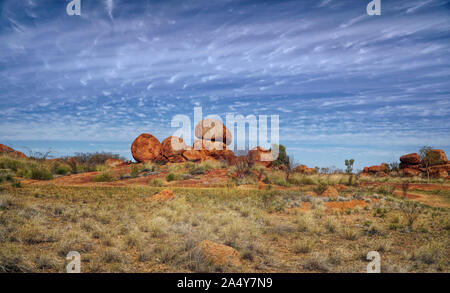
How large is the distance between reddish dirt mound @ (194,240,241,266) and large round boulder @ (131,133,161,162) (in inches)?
1264

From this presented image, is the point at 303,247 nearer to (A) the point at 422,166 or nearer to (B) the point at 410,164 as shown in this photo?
(A) the point at 422,166

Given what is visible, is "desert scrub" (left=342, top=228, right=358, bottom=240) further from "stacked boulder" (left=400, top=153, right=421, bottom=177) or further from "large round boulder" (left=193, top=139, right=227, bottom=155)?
"stacked boulder" (left=400, top=153, right=421, bottom=177)

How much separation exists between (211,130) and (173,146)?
5.28 metres

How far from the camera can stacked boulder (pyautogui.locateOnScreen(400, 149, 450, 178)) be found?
36906 millimetres

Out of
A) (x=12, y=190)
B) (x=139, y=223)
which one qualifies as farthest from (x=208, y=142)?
(x=139, y=223)

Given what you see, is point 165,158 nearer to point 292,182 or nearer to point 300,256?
point 292,182

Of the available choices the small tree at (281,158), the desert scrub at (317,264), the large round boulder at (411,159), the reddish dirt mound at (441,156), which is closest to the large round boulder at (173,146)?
the small tree at (281,158)

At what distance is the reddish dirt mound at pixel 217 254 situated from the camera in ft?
17.8

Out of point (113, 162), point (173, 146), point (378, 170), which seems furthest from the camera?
point (378, 170)

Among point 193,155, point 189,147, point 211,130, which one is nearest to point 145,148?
point 189,147

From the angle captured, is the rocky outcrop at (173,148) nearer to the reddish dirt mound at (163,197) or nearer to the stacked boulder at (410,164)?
the reddish dirt mound at (163,197)

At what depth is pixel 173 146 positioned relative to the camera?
36.7 m

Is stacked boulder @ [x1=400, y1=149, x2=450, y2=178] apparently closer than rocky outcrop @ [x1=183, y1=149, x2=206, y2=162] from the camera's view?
No

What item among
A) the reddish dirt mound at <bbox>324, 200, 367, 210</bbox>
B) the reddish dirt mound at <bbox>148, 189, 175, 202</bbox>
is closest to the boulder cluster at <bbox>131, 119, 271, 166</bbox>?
the reddish dirt mound at <bbox>148, 189, 175, 202</bbox>
